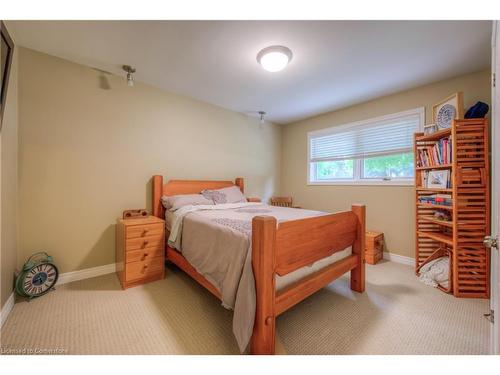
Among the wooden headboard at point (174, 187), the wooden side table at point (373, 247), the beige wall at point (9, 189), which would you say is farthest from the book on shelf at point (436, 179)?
the beige wall at point (9, 189)

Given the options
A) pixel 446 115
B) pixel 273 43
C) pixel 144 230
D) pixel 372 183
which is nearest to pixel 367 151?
pixel 372 183

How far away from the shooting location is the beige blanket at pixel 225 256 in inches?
48.7

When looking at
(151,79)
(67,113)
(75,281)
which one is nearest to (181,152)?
(151,79)

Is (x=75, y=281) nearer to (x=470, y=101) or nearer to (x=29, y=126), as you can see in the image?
(x=29, y=126)

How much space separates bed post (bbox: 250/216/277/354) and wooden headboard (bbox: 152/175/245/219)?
74.3 inches

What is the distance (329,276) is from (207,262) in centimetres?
100

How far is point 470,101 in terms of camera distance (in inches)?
90.9

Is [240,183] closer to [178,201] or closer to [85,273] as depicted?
[178,201]

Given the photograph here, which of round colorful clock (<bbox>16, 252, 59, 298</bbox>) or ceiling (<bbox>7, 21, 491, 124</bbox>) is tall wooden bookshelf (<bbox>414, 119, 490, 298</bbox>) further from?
round colorful clock (<bbox>16, 252, 59, 298</bbox>)

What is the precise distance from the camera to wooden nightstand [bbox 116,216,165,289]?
2.06 metres

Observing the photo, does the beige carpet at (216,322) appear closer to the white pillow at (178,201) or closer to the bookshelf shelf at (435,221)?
the bookshelf shelf at (435,221)

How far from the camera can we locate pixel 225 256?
1.50 m

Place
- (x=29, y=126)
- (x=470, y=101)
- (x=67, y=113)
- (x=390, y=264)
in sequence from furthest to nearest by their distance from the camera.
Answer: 1. (x=390, y=264)
2. (x=470, y=101)
3. (x=67, y=113)
4. (x=29, y=126)

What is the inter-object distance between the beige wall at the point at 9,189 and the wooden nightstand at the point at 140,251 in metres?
0.79
